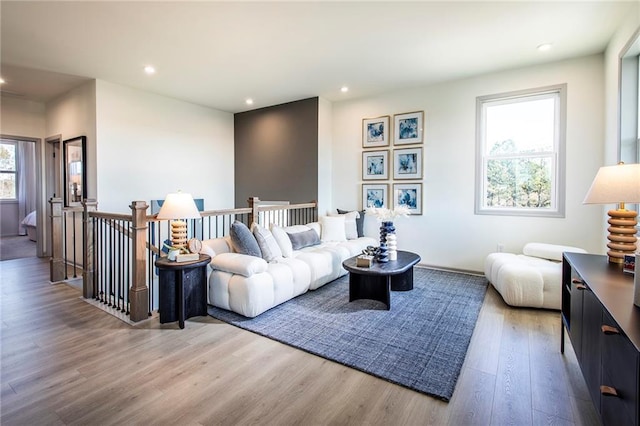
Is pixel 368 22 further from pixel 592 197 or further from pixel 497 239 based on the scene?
pixel 497 239

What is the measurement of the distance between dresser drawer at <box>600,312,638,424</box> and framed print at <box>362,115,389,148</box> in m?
4.40

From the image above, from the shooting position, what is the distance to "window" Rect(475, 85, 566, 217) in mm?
4168

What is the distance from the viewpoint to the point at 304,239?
4383mm

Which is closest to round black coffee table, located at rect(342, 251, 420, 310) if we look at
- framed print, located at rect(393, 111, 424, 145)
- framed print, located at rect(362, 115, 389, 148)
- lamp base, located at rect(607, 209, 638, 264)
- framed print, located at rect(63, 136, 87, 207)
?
lamp base, located at rect(607, 209, 638, 264)

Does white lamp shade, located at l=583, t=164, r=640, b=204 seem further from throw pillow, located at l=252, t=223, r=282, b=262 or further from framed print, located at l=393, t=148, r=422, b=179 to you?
framed print, located at l=393, t=148, r=422, b=179

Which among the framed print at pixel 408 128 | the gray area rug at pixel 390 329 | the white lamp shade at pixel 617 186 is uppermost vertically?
the framed print at pixel 408 128

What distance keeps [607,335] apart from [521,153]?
377 centimetres

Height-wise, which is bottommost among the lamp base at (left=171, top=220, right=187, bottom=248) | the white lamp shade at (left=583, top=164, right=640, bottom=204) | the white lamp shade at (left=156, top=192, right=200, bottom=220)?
the lamp base at (left=171, top=220, right=187, bottom=248)

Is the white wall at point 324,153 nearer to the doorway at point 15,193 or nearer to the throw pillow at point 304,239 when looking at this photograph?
the throw pillow at point 304,239

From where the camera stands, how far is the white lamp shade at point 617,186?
198 centimetres

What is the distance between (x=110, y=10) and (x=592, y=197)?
4.21 meters

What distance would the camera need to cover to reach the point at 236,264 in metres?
3.06

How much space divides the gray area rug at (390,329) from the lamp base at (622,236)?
1.20 meters

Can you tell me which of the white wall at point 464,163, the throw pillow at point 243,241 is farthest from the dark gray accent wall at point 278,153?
the throw pillow at point 243,241
